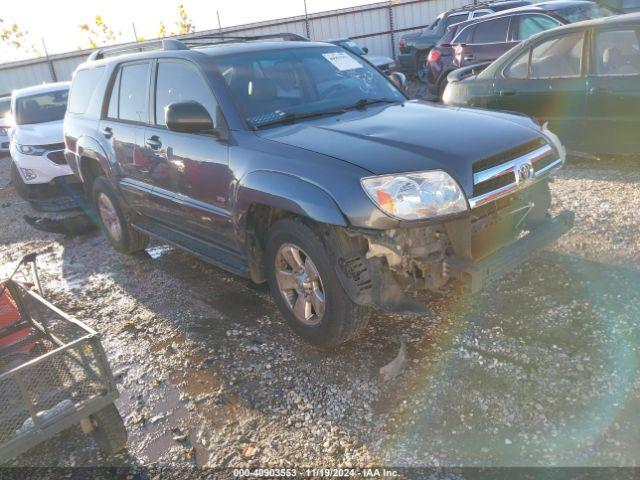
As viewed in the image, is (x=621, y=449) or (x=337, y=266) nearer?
(x=621, y=449)

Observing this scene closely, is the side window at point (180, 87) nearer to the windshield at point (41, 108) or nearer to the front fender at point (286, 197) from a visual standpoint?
the front fender at point (286, 197)

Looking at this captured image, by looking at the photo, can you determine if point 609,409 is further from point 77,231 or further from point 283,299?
point 77,231

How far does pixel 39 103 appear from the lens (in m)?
8.91

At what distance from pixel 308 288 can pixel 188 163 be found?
131cm

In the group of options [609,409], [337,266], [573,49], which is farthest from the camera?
[573,49]

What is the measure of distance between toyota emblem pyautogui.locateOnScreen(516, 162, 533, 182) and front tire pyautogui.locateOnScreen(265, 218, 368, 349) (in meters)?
1.13

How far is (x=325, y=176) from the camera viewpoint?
9.55ft

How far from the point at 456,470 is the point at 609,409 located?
0.83m

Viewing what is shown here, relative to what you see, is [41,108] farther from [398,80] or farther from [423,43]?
[423,43]

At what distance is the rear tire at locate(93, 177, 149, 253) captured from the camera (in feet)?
17.6

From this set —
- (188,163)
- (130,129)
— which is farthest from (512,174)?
(130,129)

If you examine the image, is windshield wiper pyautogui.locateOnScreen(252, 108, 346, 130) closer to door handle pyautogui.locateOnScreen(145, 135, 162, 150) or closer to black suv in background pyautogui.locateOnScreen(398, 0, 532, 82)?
door handle pyautogui.locateOnScreen(145, 135, 162, 150)

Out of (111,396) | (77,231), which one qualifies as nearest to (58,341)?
(111,396)

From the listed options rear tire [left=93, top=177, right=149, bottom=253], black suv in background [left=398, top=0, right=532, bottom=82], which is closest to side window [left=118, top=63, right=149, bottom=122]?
rear tire [left=93, top=177, right=149, bottom=253]
